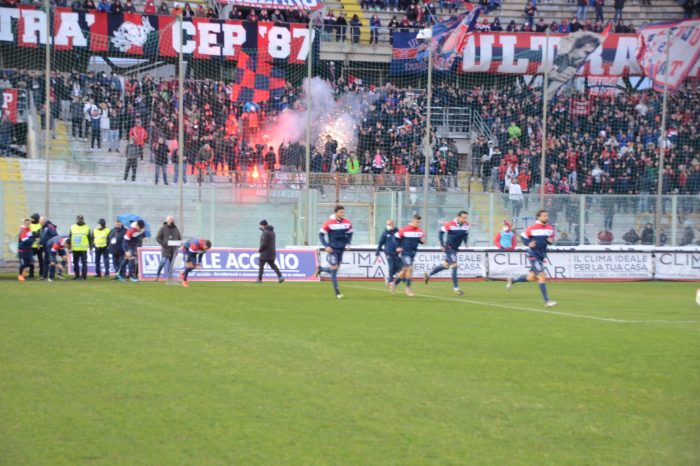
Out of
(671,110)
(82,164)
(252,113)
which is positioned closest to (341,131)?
(252,113)

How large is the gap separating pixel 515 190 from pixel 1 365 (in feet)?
82.9

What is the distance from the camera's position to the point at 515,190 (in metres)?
34.1

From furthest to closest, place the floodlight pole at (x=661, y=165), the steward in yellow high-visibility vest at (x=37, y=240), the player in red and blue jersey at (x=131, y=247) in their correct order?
the floodlight pole at (x=661, y=165) → the player in red and blue jersey at (x=131, y=247) → the steward in yellow high-visibility vest at (x=37, y=240)

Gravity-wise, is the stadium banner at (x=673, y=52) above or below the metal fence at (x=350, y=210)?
above

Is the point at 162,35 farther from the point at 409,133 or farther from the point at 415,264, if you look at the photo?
the point at 415,264

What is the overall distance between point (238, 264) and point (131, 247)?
11.2 ft

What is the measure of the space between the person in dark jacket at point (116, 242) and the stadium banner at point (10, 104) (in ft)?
20.6

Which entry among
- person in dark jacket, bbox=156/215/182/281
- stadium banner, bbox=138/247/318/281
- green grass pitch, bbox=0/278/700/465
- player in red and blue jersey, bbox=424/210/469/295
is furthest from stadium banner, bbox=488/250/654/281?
green grass pitch, bbox=0/278/700/465

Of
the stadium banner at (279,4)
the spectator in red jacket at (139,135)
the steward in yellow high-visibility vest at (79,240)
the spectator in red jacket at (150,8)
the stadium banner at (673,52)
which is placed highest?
the stadium banner at (279,4)

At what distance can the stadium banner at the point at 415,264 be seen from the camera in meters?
31.0

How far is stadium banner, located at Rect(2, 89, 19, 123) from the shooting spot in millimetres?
32281

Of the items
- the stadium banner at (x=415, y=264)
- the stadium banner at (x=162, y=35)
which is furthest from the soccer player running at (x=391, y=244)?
the stadium banner at (x=162, y=35)

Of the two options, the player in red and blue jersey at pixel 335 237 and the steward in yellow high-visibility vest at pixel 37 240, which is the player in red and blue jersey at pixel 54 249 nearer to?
the steward in yellow high-visibility vest at pixel 37 240

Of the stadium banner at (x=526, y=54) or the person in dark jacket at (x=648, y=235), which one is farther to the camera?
the stadium banner at (x=526, y=54)
